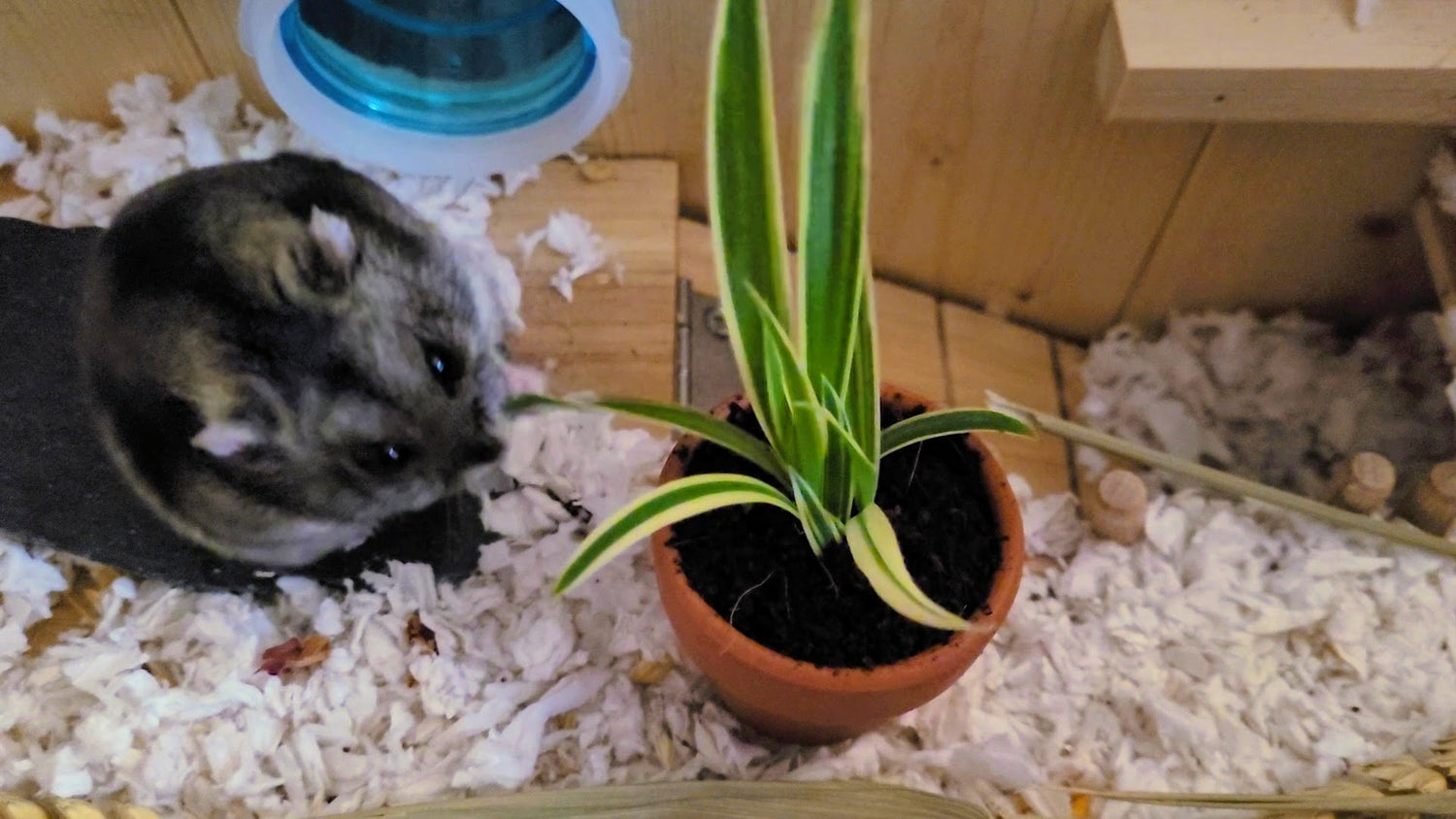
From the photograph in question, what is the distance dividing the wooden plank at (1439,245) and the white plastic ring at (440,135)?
86cm

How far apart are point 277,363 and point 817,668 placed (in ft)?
1.88

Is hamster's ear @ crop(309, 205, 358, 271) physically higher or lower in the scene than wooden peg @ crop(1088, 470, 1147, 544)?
higher

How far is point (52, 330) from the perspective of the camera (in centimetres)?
130

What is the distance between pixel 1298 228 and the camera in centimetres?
132

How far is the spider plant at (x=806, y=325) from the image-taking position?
70cm

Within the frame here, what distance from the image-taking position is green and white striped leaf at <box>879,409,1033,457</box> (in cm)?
81

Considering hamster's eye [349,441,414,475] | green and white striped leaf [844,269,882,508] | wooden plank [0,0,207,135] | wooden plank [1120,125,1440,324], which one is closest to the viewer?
green and white striped leaf [844,269,882,508]

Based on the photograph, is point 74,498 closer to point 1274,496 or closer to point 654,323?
point 654,323

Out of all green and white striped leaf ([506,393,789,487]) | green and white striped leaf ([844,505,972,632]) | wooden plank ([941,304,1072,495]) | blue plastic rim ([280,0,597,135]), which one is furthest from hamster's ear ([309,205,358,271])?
wooden plank ([941,304,1072,495])

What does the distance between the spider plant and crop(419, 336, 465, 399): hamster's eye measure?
40 centimetres

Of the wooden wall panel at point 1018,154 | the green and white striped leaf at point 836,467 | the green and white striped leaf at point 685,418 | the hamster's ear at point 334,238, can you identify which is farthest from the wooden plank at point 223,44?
the green and white striped leaf at point 836,467

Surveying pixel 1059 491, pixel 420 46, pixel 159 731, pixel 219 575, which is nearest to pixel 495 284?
pixel 420 46

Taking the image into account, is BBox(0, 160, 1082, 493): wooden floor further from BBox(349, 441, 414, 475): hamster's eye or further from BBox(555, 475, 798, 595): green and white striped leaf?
BBox(555, 475, 798, 595): green and white striped leaf

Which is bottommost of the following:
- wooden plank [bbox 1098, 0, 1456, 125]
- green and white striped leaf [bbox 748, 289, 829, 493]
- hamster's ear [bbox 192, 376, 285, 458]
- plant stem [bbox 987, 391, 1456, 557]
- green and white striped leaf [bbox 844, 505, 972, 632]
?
hamster's ear [bbox 192, 376, 285, 458]
